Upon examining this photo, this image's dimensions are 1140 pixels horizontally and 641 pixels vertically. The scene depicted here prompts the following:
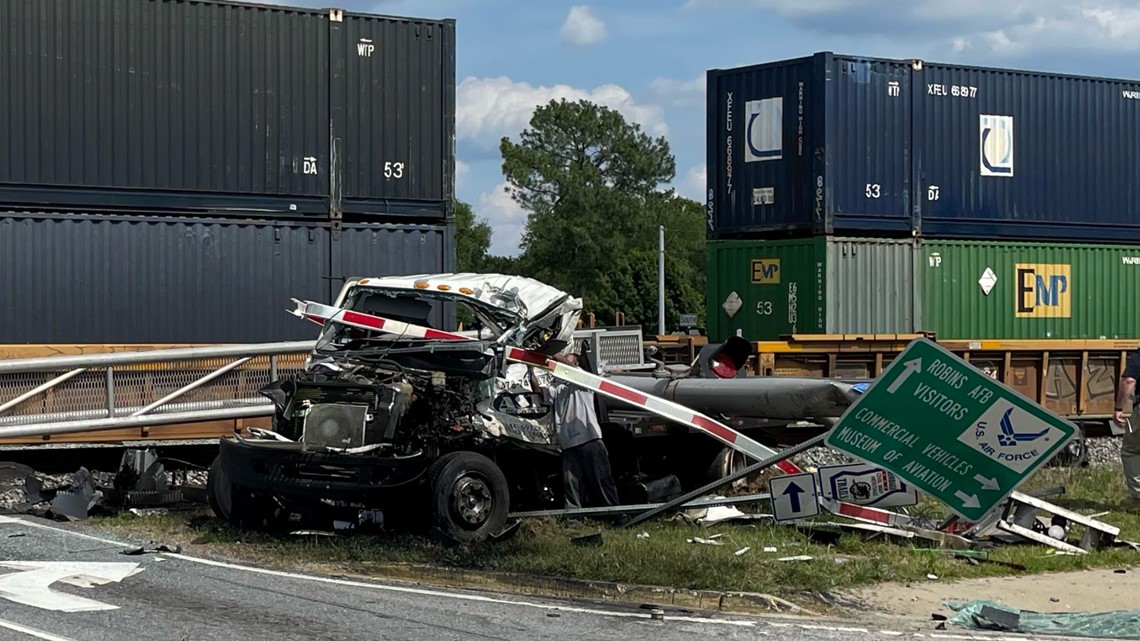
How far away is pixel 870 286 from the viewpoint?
2019cm

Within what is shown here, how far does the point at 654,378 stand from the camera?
1298 centimetres

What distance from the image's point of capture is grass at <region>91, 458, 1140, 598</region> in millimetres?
9141

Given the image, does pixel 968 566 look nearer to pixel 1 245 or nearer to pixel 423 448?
pixel 423 448

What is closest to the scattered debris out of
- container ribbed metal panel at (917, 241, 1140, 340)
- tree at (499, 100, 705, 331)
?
container ribbed metal panel at (917, 241, 1140, 340)

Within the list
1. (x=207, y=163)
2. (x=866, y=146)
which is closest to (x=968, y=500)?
(x=207, y=163)

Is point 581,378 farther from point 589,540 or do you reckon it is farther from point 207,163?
point 207,163

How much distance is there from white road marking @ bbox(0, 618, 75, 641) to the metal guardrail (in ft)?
17.3

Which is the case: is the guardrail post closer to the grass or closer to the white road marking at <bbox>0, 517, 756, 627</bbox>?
the grass

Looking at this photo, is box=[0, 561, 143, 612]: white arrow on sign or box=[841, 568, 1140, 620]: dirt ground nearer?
box=[0, 561, 143, 612]: white arrow on sign

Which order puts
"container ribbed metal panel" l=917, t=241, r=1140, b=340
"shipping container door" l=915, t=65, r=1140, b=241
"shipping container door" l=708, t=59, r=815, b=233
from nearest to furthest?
"shipping container door" l=708, t=59, r=815, b=233
"container ribbed metal panel" l=917, t=241, r=1140, b=340
"shipping container door" l=915, t=65, r=1140, b=241

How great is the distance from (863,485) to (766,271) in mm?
10492

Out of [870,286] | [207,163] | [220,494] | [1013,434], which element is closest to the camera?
[1013,434]

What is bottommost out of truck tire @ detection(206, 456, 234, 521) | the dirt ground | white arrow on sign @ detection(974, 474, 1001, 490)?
the dirt ground

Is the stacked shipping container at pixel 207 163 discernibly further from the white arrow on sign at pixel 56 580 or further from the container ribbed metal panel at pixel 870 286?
the white arrow on sign at pixel 56 580
